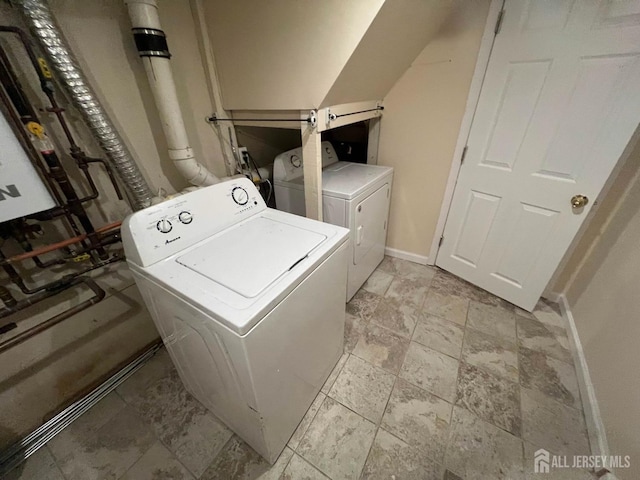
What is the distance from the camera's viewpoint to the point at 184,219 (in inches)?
42.5

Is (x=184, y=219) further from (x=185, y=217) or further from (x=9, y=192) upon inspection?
(x=9, y=192)

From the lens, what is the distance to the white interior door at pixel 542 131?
1238 millimetres

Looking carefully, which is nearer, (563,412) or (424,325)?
(563,412)

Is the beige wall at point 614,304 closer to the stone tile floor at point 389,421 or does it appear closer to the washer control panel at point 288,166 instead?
the stone tile floor at point 389,421

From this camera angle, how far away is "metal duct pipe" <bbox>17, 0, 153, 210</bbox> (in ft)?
2.90

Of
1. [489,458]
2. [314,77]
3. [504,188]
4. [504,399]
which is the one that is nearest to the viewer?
[489,458]

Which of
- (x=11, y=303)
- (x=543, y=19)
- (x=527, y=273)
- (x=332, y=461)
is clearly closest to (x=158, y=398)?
(x=11, y=303)

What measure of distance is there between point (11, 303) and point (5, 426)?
675 millimetres

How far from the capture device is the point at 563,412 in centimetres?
131

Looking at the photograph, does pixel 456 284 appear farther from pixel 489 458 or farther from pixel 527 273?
pixel 489 458

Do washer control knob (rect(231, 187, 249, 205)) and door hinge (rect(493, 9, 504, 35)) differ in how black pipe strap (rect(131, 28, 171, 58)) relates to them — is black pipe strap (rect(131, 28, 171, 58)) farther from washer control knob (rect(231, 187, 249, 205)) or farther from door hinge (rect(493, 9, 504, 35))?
door hinge (rect(493, 9, 504, 35))

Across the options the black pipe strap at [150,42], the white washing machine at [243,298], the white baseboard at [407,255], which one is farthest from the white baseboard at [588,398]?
the black pipe strap at [150,42]

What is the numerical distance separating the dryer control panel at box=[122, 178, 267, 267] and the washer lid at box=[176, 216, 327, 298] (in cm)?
7

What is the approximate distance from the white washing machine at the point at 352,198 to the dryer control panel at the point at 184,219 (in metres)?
0.57
